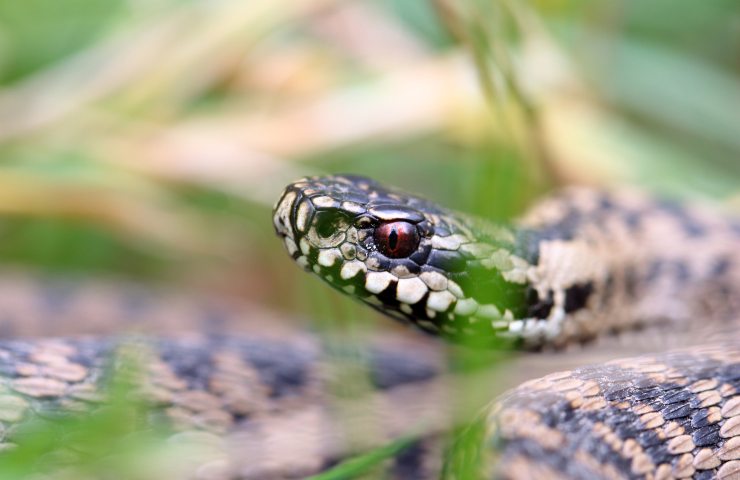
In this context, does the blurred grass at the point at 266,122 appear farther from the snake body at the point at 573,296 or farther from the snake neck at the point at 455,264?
the snake neck at the point at 455,264

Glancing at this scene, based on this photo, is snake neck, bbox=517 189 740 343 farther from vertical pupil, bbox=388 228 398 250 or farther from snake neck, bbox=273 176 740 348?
vertical pupil, bbox=388 228 398 250

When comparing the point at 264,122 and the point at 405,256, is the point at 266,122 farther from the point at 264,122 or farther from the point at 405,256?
the point at 405,256

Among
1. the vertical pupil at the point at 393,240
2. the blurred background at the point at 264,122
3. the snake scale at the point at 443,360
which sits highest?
the blurred background at the point at 264,122

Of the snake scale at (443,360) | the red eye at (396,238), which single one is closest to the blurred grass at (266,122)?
the snake scale at (443,360)

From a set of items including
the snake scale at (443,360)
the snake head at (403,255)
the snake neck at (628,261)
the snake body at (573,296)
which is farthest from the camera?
the snake neck at (628,261)

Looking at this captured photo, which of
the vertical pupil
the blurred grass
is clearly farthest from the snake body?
the blurred grass

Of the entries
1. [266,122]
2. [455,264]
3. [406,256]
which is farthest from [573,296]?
[266,122]

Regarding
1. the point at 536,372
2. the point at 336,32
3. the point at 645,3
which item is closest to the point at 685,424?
the point at 536,372
